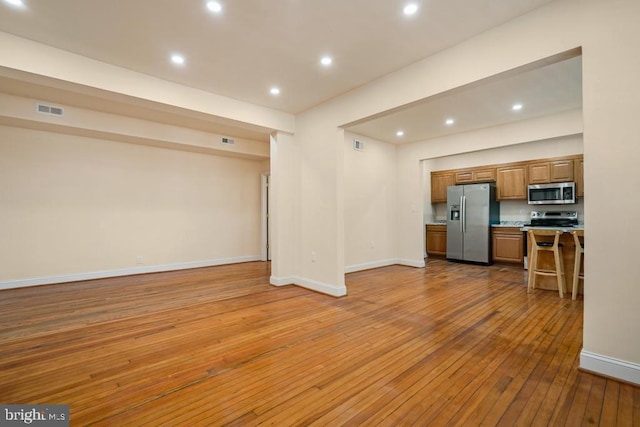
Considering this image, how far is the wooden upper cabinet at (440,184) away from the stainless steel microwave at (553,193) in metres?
1.82

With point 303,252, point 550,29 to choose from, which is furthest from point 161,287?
point 550,29

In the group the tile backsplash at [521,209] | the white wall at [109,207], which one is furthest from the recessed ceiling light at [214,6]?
the tile backsplash at [521,209]

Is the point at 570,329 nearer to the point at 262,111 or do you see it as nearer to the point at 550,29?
the point at 550,29

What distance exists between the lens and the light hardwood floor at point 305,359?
176 centimetres

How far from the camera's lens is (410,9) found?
243 centimetres

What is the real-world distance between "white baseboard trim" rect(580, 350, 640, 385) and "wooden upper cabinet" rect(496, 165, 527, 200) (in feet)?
16.7

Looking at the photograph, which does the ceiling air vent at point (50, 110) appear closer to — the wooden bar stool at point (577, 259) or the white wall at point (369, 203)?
the white wall at point (369, 203)

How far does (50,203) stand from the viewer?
493 centimetres

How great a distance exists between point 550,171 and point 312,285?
552 cm

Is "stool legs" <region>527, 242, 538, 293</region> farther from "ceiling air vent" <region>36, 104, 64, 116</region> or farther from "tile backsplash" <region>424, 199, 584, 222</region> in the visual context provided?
"ceiling air vent" <region>36, 104, 64, 116</region>

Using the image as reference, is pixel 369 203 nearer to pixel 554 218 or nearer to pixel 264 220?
pixel 264 220

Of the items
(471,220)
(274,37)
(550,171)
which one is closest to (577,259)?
(550,171)

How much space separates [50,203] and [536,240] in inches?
324

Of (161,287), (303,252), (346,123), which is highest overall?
(346,123)
